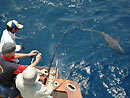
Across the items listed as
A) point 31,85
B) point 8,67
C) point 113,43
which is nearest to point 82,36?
point 113,43

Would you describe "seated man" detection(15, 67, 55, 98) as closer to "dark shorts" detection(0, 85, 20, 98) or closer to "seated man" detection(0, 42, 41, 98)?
"seated man" detection(0, 42, 41, 98)

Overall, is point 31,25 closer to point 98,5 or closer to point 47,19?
point 47,19

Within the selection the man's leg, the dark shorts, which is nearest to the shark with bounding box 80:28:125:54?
the dark shorts

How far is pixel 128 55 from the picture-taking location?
8.33 m

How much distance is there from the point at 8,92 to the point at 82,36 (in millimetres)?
5959

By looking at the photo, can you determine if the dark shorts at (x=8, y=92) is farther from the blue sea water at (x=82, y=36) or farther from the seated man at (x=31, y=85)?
the blue sea water at (x=82, y=36)

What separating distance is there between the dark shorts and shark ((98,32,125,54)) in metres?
5.97

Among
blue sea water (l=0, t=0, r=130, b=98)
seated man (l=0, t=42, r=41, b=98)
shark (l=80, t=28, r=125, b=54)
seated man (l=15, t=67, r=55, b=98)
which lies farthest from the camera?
shark (l=80, t=28, r=125, b=54)

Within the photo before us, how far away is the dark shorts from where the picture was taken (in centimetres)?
404

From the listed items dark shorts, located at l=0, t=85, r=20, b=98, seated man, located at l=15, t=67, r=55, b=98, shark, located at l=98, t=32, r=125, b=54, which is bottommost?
shark, located at l=98, t=32, r=125, b=54

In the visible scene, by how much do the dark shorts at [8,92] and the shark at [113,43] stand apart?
597 cm

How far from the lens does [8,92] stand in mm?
4117

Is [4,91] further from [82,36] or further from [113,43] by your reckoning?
[113,43]

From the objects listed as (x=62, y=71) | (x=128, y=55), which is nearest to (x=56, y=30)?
(x=62, y=71)
